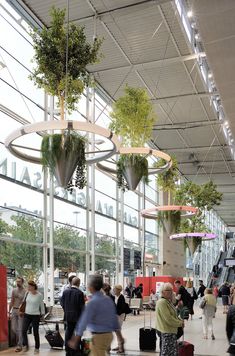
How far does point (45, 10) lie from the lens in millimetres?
15383

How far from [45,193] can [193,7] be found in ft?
30.4

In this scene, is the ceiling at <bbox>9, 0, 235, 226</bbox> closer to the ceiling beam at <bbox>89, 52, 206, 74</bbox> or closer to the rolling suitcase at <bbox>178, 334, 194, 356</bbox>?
the ceiling beam at <bbox>89, 52, 206, 74</bbox>

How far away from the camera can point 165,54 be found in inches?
713

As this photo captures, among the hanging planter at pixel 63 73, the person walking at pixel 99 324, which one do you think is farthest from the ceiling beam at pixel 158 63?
the person walking at pixel 99 324

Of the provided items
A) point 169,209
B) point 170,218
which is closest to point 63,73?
point 169,209

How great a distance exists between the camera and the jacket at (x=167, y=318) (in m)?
6.23

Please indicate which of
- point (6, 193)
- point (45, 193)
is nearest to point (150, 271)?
point (45, 193)

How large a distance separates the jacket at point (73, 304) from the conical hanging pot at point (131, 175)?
354 centimetres

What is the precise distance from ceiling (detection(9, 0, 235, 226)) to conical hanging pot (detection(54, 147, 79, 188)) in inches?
133

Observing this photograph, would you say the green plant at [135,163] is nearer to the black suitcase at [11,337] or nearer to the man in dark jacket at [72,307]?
the man in dark jacket at [72,307]

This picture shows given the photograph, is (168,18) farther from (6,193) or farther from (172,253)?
(172,253)

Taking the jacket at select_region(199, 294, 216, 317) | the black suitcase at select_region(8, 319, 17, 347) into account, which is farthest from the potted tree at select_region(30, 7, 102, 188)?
the jacket at select_region(199, 294, 216, 317)

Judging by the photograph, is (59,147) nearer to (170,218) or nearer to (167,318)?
(167,318)

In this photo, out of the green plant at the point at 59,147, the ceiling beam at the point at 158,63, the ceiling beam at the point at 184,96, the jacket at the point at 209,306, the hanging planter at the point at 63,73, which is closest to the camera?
the green plant at the point at 59,147
